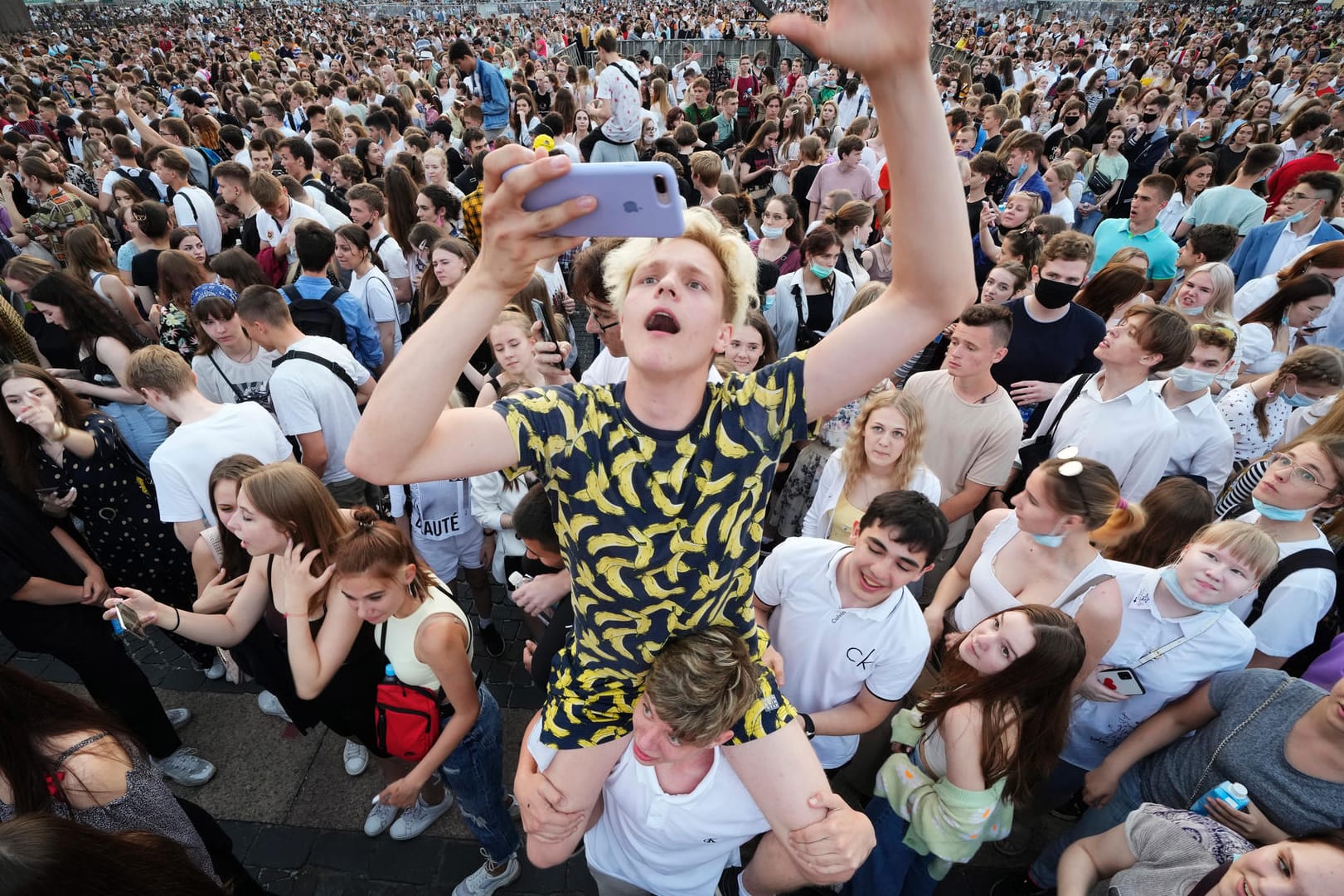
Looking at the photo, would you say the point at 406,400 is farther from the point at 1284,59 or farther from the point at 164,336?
the point at 1284,59

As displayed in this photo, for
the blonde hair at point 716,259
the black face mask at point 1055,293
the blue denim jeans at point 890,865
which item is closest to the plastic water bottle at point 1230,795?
the blue denim jeans at point 890,865

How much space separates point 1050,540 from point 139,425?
5.37m

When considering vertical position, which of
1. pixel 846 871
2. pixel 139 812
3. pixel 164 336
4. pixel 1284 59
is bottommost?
pixel 846 871

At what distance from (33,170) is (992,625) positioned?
9.41 meters

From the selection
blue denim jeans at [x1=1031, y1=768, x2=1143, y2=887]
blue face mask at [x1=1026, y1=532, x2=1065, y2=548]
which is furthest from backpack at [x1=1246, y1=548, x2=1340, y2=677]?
blue denim jeans at [x1=1031, y1=768, x2=1143, y2=887]

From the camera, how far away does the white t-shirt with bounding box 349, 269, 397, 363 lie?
16.7 feet

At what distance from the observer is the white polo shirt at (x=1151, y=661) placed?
2.66m

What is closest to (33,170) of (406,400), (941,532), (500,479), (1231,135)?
(500,479)

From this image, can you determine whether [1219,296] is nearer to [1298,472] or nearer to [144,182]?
[1298,472]

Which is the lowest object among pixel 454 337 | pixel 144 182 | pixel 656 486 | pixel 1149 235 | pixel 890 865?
pixel 890 865

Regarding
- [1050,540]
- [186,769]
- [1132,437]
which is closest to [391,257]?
[186,769]

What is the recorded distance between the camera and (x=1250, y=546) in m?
2.52

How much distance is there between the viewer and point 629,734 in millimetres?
2145

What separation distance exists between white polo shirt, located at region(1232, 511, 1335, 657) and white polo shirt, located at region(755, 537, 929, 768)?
Result: 1.55m
